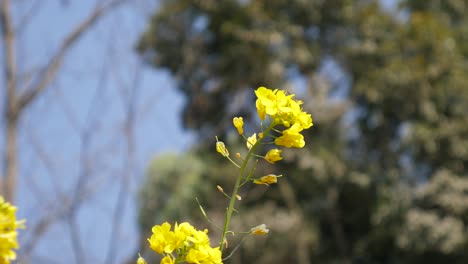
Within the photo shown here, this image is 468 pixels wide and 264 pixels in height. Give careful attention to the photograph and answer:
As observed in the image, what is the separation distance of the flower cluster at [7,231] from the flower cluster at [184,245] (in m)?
0.17

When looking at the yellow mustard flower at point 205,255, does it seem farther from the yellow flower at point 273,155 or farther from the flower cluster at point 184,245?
the yellow flower at point 273,155

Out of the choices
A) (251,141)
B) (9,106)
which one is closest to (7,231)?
(251,141)

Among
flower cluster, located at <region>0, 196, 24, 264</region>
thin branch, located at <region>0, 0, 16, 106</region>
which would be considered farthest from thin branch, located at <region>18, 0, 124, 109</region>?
flower cluster, located at <region>0, 196, 24, 264</region>

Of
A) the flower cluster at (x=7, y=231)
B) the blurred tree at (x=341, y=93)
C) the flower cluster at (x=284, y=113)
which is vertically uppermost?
the flower cluster at (x=284, y=113)

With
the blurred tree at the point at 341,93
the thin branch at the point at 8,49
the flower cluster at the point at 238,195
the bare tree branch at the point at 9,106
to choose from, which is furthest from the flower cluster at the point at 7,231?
the blurred tree at the point at 341,93

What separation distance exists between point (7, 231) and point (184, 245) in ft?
0.78

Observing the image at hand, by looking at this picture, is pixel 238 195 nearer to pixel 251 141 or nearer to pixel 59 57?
pixel 251 141

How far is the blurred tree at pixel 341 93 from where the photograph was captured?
30.8 ft

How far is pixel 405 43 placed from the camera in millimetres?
9898

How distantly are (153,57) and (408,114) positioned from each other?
3.76 meters

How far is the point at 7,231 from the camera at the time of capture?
0.91m

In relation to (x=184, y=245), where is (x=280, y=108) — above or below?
above

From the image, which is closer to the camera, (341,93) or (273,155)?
(273,155)

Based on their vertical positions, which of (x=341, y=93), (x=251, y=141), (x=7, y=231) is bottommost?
(x=341, y=93)
